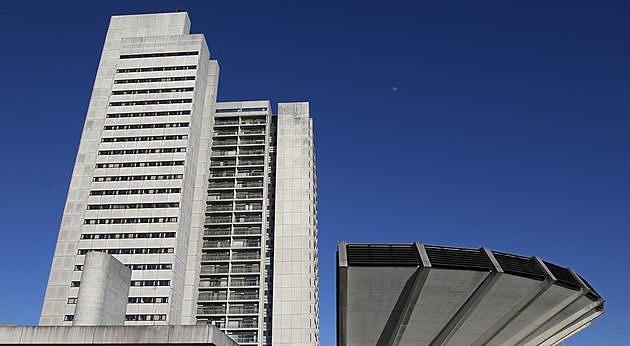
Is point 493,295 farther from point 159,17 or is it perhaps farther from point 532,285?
point 159,17

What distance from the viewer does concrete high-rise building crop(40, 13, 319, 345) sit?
71.2 meters

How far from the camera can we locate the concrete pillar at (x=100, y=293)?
88.7 ft

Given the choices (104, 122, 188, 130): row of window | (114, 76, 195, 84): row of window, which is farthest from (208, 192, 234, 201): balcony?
(114, 76, 195, 84): row of window

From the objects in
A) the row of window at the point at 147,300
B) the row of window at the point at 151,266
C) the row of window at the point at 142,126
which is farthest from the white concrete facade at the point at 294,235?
the row of window at the point at 142,126

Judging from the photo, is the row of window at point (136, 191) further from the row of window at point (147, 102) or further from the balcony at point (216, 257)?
the row of window at point (147, 102)

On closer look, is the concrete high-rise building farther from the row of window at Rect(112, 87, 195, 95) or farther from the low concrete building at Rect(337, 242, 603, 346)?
the low concrete building at Rect(337, 242, 603, 346)

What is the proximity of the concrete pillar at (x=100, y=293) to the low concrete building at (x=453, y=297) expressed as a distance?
12.3 metres

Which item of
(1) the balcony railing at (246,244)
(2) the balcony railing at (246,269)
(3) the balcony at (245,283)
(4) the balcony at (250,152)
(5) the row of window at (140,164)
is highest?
(4) the balcony at (250,152)

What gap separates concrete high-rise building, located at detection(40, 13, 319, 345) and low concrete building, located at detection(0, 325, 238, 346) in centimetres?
4573

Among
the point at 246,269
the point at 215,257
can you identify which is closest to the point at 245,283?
the point at 246,269

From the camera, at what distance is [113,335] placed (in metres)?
21.8

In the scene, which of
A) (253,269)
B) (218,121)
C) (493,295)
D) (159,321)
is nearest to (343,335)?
(493,295)

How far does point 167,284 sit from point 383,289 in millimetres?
47886

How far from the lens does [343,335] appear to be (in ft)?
105
